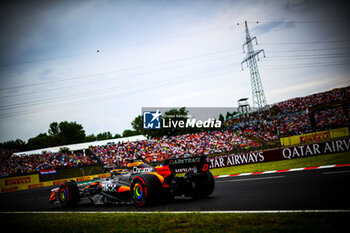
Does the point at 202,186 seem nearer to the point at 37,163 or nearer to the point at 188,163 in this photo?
the point at 188,163

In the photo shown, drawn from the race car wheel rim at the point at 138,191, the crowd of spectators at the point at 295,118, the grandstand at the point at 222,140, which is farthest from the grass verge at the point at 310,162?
the crowd of spectators at the point at 295,118

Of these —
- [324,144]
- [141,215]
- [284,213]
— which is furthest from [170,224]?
[324,144]

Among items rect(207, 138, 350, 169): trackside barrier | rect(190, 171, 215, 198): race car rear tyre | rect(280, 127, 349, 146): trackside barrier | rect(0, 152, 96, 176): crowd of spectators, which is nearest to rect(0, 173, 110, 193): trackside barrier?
rect(0, 152, 96, 176): crowd of spectators

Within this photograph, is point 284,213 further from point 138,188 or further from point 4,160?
point 4,160

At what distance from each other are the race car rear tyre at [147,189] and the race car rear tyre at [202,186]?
39.0 inches

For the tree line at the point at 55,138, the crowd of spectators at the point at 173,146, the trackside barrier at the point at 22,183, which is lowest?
the trackside barrier at the point at 22,183

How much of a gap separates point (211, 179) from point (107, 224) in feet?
10.5

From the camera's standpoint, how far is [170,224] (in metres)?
3.97

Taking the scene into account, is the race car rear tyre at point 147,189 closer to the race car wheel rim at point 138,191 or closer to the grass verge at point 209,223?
the race car wheel rim at point 138,191

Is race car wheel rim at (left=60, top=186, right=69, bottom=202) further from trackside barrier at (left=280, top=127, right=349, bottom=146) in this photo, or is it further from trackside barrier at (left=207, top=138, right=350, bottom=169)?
trackside barrier at (left=280, top=127, right=349, bottom=146)

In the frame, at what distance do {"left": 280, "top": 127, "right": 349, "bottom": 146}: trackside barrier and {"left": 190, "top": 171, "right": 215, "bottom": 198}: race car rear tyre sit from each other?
26207 mm

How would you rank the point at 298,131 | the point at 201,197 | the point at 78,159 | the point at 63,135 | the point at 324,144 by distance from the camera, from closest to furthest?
the point at 201,197
the point at 324,144
the point at 298,131
the point at 78,159
the point at 63,135

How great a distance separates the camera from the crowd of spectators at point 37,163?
32.7m

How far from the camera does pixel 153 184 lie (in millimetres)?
5930
